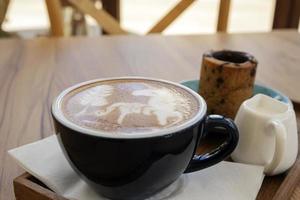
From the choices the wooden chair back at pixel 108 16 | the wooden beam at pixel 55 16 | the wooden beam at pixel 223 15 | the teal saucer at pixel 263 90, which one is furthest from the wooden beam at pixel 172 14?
the teal saucer at pixel 263 90

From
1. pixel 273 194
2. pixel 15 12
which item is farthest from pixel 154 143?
pixel 15 12

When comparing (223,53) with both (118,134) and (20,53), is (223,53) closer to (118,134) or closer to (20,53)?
(118,134)

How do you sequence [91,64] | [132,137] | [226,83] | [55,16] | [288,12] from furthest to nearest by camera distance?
[288,12] < [55,16] < [91,64] < [226,83] < [132,137]

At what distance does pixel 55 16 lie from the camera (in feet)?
3.88

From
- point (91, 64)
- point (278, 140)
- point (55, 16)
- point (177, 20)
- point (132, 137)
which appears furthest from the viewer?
point (177, 20)

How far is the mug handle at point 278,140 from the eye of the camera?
Answer: 43cm

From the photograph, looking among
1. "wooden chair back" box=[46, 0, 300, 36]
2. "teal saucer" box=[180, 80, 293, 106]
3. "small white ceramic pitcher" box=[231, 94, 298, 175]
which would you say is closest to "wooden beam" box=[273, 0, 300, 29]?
"wooden chair back" box=[46, 0, 300, 36]

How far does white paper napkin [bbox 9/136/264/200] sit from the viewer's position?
405 mm

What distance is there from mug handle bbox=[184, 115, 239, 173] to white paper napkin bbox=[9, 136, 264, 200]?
0.9 inches

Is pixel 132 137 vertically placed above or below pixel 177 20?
above

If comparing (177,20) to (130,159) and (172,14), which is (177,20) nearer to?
(172,14)

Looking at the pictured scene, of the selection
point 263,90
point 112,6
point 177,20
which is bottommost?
point 177,20

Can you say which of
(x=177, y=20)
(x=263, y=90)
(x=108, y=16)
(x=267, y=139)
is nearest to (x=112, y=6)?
(x=108, y=16)

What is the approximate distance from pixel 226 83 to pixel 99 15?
734 mm
